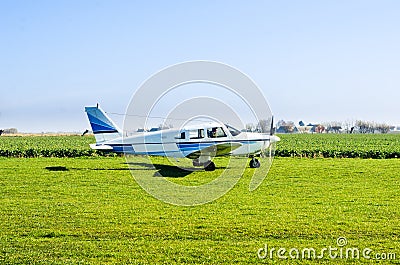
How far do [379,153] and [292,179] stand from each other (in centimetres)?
1388

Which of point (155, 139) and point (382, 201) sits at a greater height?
point (155, 139)

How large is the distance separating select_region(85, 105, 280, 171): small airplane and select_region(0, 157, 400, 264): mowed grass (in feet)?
9.69

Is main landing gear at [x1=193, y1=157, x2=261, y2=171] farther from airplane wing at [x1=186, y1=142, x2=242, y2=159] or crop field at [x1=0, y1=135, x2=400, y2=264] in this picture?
crop field at [x1=0, y1=135, x2=400, y2=264]

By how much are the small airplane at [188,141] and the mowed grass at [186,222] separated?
116 inches

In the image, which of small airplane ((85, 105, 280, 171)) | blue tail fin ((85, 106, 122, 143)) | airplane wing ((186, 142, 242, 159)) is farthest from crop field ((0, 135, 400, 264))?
blue tail fin ((85, 106, 122, 143))

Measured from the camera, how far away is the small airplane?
1811 cm

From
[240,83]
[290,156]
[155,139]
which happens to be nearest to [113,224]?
[240,83]

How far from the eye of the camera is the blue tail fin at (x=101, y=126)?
66.8ft

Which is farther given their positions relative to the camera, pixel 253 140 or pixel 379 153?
pixel 379 153

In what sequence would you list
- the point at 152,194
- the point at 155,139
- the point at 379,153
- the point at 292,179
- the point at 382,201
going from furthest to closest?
1. the point at 379,153
2. the point at 155,139
3. the point at 292,179
4. the point at 152,194
5. the point at 382,201

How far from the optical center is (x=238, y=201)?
1192 centimetres

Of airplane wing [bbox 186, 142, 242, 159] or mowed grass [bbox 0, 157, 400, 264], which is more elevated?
airplane wing [bbox 186, 142, 242, 159]

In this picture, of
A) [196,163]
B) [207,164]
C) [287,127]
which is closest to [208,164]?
[207,164]

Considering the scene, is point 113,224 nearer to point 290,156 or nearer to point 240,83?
point 240,83
